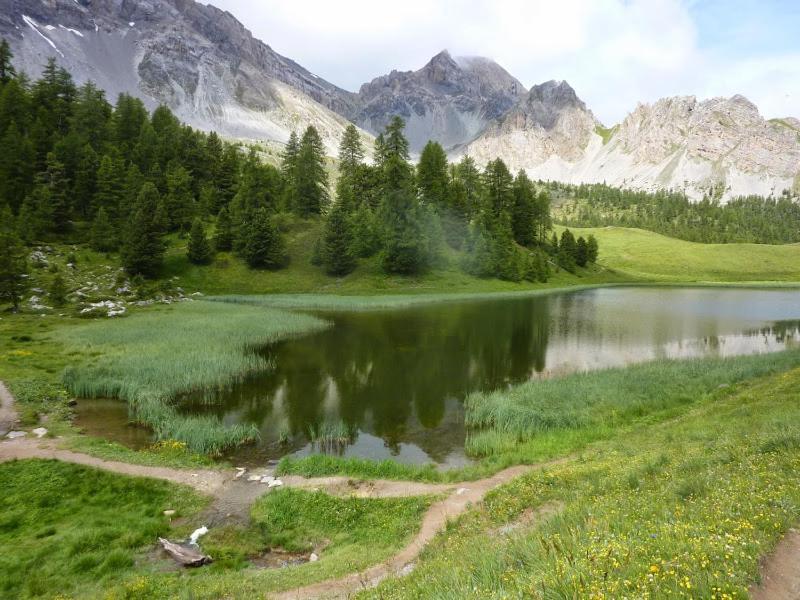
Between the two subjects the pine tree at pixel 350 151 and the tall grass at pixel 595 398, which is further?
the pine tree at pixel 350 151

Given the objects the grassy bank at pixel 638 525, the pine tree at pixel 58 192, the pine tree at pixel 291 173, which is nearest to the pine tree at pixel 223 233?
the pine tree at pixel 291 173

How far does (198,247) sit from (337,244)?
27380mm

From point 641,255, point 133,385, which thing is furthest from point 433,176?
point 641,255

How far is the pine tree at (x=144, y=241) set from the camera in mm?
74500

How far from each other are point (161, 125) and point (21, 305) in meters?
84.1

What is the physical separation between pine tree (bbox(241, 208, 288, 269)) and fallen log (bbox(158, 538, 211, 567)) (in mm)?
77719

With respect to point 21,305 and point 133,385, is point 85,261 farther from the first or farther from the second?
point 133,385

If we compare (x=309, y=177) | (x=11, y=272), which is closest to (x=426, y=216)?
(x=309, y=177)

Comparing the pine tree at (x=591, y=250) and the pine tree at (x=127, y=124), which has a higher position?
the pine tree at (x=127, y=124)

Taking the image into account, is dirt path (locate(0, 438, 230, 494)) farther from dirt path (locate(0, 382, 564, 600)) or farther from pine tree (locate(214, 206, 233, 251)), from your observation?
pine tree (locate(214, 206, 233, 251))

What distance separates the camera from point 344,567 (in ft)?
36.6

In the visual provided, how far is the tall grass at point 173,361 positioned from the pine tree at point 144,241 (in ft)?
95.2

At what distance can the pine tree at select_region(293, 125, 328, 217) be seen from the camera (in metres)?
96.8

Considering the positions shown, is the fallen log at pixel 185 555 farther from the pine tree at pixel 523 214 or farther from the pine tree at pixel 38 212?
the pine tree at pixel 523 214
